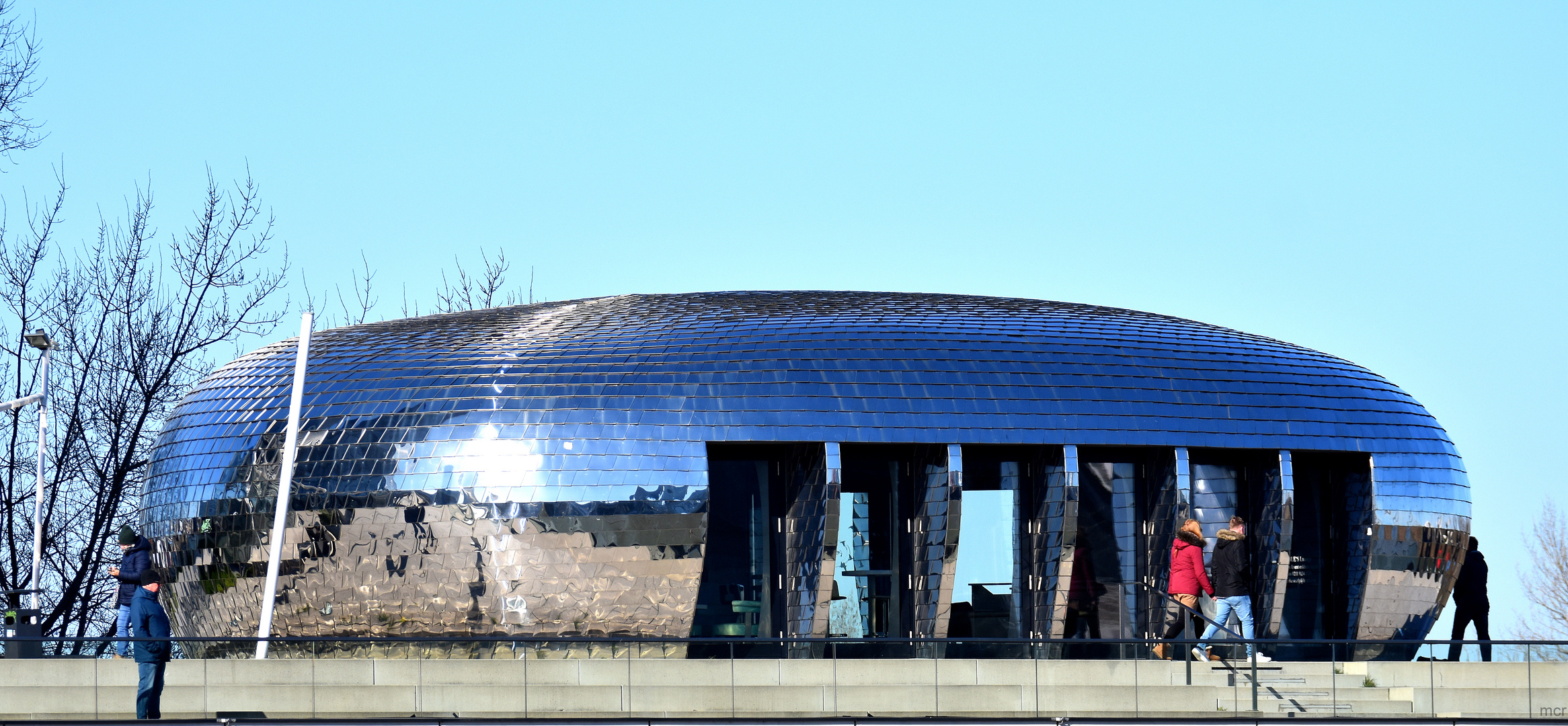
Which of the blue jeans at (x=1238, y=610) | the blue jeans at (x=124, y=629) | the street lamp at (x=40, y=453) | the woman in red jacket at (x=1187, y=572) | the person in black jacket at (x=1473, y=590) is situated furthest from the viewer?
the street lamp at (x=40, y=453)

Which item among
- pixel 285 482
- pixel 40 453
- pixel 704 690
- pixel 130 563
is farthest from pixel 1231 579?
pixel 40 453

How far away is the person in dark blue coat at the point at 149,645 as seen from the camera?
15406 mm

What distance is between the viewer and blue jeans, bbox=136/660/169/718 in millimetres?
15398

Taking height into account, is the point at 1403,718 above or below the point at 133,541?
below

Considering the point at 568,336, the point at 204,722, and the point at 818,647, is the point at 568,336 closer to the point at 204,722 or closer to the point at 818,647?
the point at 818,647

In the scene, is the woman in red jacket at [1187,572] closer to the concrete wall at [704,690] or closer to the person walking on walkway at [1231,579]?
the person walking on walkway at [1231,579]

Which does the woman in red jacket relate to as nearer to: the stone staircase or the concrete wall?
the stone staircase

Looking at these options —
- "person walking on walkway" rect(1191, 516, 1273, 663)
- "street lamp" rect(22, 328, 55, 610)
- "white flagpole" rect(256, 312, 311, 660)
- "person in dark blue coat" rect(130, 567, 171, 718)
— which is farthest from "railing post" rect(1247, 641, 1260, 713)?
"street lamp" rect(22, 328, 55, 610)

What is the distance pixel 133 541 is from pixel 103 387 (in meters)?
25.0

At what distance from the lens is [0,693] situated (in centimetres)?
1758

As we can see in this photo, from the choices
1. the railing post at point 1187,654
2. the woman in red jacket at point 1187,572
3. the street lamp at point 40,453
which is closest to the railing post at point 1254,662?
the railing post at point 1187,654

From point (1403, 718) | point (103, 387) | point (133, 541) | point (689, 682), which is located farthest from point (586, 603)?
point (103, 387)

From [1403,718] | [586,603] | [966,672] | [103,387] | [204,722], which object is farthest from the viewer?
[103,387]

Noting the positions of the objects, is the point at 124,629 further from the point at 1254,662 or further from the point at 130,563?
the point at 1254,662
